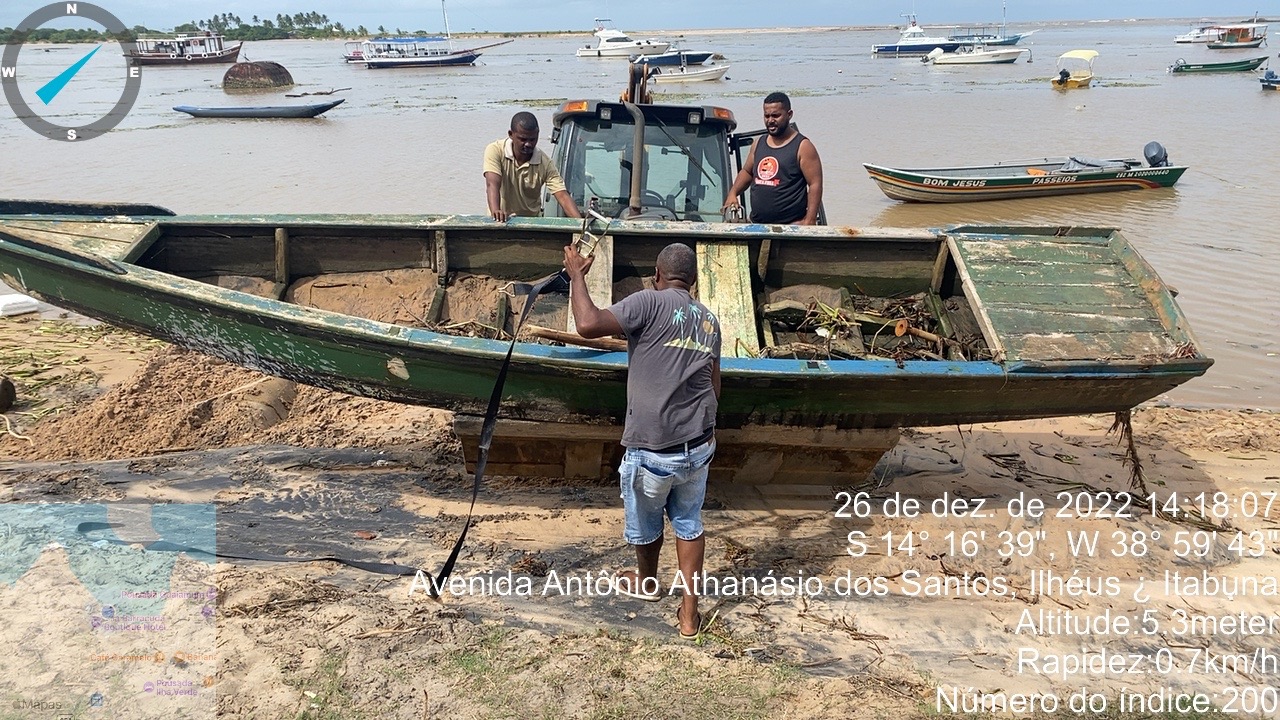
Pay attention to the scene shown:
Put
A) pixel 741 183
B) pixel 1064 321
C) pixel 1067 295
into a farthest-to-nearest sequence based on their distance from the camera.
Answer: pixel 741 183 → pixel 1067 295 → pixel 1064 321

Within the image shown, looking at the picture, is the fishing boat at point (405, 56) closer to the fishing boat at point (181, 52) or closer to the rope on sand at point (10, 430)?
the fishing boat at point (181, 52)

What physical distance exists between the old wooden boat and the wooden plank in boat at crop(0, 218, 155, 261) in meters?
0.02

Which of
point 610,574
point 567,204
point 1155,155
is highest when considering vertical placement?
point 567,204

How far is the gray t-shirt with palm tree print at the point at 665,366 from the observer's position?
302cm

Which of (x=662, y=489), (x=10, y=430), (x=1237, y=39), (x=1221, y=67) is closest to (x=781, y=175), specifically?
(x=662, y=489)

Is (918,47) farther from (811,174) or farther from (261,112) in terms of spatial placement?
(811,174)

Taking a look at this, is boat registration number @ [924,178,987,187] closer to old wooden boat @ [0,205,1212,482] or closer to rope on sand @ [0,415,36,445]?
old wooden boat @ [0,205,1212,482]

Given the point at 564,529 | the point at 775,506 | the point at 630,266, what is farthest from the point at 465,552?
the point at 630,266

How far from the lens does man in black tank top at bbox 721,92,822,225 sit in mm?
5168

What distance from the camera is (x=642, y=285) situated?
5191 mm

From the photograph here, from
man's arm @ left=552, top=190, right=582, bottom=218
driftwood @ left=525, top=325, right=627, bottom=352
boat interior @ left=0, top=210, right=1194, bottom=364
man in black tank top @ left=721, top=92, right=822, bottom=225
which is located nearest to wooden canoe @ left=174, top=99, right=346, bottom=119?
boat interior @ left=0, top=210, right=1194, bottom=364

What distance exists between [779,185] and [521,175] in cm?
173

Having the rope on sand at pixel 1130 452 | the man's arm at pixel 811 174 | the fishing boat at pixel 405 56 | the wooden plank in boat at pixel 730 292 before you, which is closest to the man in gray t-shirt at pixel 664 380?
the wooden plank in boat at pixel 730 292

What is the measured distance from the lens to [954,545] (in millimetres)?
4258
